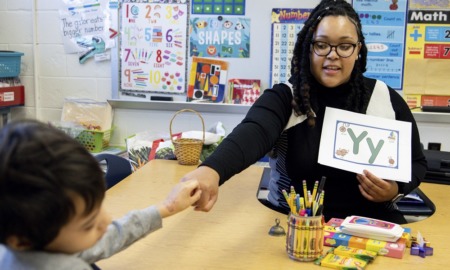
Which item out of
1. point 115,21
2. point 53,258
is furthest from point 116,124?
point 53,258

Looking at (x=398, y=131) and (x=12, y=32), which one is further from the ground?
(x=12, y=32)

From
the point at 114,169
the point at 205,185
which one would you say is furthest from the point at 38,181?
the point at 114,169

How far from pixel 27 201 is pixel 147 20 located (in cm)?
257

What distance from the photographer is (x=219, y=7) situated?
3102 mm

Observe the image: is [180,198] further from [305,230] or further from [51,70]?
[51,70]

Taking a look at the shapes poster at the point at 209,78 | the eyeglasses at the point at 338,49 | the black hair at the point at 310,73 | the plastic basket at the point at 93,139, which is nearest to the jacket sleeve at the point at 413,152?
the black hair at the point at 310,73

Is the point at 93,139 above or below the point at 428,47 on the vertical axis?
below

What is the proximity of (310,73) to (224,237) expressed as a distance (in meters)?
0.73

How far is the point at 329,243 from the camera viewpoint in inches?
57.4

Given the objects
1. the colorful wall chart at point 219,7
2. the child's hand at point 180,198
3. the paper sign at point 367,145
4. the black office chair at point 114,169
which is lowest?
the black office chair at point 114,169

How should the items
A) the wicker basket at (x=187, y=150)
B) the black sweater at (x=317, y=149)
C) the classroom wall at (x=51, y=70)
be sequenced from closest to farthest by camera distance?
the black sweater at (x=317, y=149)
the wicker basket at (x=187, y=150)
the classroom wall at (x=51, y=70)

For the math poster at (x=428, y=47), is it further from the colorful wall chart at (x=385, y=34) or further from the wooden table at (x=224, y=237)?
the wooden table at (x=224, y=237)

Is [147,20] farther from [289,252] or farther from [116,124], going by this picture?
[289,252]

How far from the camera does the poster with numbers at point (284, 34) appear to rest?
9.98 ft
